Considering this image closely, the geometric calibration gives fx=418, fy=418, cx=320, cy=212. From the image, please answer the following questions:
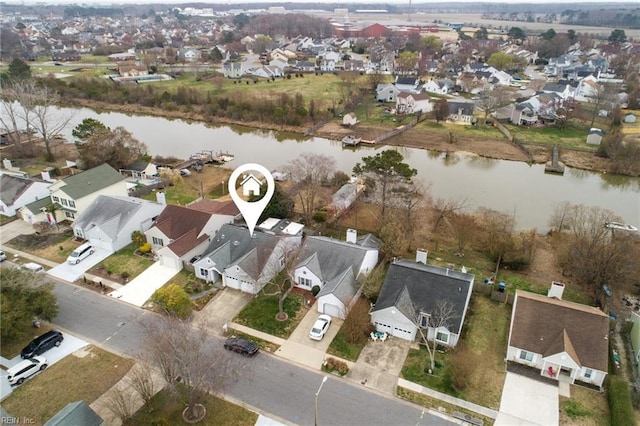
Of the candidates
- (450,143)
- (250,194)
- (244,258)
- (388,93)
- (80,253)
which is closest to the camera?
(244,258)

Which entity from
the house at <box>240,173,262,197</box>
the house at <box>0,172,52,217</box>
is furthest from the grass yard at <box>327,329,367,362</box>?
the house at <box>0,172,52,217</box>

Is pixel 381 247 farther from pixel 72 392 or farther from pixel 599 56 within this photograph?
pixel 599 56

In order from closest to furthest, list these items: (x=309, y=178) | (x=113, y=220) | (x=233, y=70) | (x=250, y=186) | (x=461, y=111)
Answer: (x=113, y=220) < (x=309, y=178) < (x=250, y=186) < (x=461, y=111) < (x=233, y=70)

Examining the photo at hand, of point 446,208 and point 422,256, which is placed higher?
point 422,256

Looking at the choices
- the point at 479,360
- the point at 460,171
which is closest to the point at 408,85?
the point at 460,171

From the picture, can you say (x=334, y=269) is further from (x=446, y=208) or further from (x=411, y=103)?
(x=411, y=103)

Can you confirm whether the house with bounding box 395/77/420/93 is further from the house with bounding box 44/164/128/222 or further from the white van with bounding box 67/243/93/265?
the white van with bounding box 67/243/93/265
